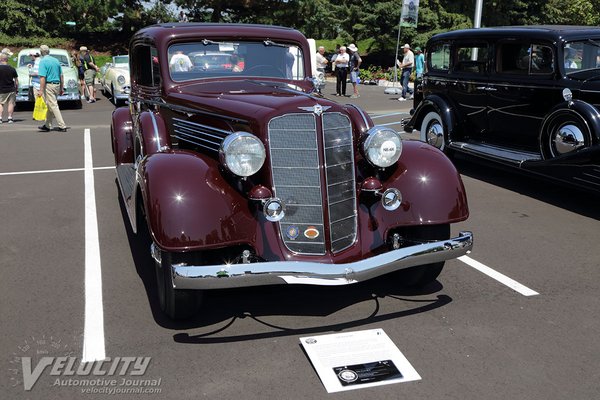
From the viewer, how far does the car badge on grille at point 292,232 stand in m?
3.44

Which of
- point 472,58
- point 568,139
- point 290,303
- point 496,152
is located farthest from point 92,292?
point 472,58

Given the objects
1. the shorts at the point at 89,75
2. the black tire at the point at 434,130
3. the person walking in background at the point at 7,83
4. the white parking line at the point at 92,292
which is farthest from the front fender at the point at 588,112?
the shorts at the point at 89,75

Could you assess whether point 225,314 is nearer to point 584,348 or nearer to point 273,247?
point 273,247

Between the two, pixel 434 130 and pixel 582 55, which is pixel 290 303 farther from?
pixel 434 130

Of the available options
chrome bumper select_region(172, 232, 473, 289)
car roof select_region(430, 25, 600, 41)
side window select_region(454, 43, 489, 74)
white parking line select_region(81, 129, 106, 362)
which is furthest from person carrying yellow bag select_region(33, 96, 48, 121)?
chrome bumper select_region(172, 232, 473, 289)

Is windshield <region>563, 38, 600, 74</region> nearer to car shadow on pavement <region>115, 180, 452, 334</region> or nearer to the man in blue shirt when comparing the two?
car shadow on pavement <region>115, 180, 452, 334</region>

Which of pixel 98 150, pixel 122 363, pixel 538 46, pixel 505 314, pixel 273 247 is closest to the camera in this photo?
pixel 122 363

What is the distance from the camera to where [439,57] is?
872cm

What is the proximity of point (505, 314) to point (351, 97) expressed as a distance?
14.4 m

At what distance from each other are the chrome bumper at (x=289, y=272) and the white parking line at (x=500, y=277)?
113 centimetres

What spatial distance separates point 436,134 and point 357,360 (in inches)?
235

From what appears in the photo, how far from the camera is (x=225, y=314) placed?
366cm

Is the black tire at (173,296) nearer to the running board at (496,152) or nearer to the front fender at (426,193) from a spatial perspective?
the front fender at (426,193)

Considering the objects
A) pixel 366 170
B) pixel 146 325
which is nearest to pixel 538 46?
pixel 366 170
